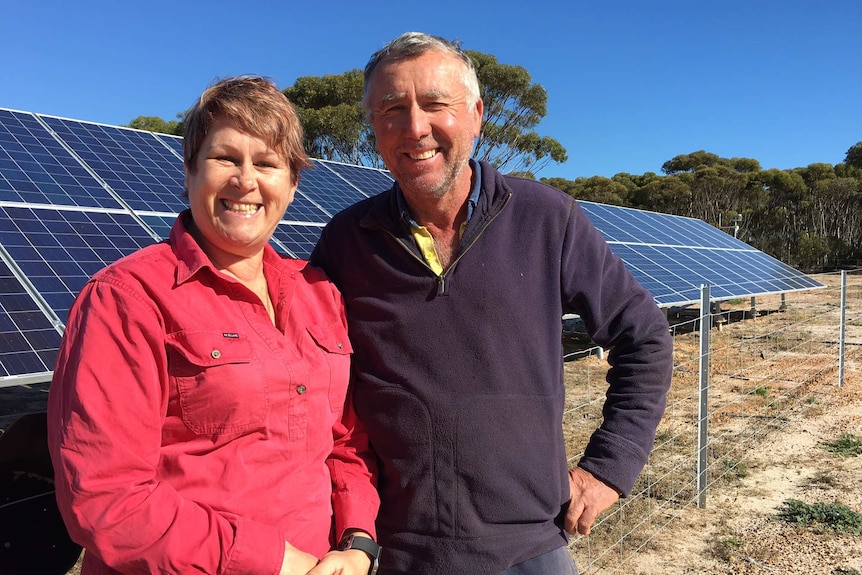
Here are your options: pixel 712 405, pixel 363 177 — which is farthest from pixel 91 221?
pixel 712 405

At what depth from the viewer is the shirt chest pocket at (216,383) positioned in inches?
55.9

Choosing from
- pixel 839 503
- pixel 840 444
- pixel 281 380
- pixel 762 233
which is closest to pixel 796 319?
pixel 840 444

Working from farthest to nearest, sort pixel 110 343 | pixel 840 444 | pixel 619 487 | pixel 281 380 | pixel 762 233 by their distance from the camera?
1. pixel 762 233
2. pixel 840 444
3. pixel 619 487
4. pixel 281 380
5. pixel 110 343

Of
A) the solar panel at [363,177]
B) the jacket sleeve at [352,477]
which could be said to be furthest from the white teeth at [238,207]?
the solar panel at [363,177]

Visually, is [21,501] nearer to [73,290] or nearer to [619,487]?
[619,487]

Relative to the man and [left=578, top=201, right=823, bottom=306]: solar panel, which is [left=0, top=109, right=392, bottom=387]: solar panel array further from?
[left=578, top=201, right=823, bottom=306]: solar panel

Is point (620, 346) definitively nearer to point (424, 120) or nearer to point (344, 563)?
point (424, 120)

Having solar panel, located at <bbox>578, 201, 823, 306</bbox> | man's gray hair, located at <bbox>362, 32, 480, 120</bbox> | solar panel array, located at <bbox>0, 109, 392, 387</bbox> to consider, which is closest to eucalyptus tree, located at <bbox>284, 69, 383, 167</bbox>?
solar panel, located at <bbox>578, 201, 823, 306</bbox>

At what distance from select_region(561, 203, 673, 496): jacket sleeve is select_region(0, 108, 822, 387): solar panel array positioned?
11.1ft

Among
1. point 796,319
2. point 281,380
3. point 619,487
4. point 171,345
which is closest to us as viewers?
point 171,345

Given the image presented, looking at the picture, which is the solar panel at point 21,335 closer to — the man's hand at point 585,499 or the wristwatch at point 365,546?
the wristwatch at point 365,546

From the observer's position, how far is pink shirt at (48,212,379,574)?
128cm

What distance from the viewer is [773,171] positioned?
3744 centimetres

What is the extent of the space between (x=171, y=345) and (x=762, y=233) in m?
40.2
